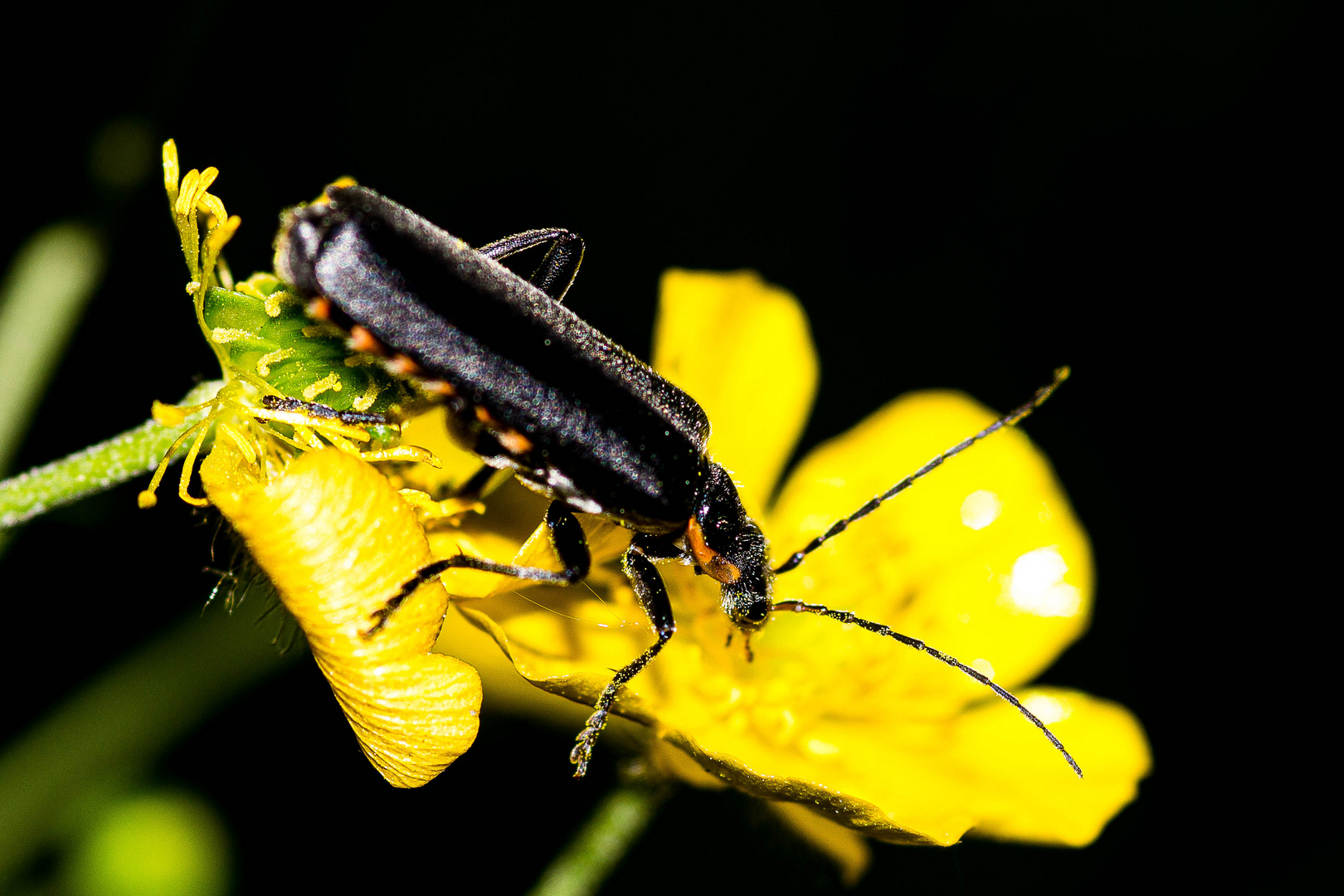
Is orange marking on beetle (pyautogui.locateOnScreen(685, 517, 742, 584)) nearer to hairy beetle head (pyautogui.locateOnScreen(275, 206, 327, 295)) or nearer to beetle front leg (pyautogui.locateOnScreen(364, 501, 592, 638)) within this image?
beetle front leg (pyautogui.locateOnScreen(364, 501, 592, 638))

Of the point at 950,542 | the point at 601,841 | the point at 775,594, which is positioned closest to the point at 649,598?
the point at 775,594

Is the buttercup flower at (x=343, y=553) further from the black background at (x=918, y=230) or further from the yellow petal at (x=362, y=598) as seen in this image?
the black background at (x=918, y=230)

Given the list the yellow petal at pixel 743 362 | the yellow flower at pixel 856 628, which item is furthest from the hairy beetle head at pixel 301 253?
the yellow petal at pixel 743 362

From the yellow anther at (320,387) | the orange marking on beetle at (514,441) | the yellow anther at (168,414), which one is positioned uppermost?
the orange marking on beetle at (514,441)

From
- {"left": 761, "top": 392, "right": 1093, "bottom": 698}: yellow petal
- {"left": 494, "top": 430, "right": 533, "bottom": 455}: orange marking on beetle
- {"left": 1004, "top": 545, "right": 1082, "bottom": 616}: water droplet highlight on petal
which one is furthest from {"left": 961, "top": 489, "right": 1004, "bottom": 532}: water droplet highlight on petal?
{"left": 494, "top": 430, "right": 533, "bottom": 455}: orange marking on beetle

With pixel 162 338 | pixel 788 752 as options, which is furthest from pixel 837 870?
pixel 162 338

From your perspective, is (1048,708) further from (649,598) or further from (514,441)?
(514,441)
